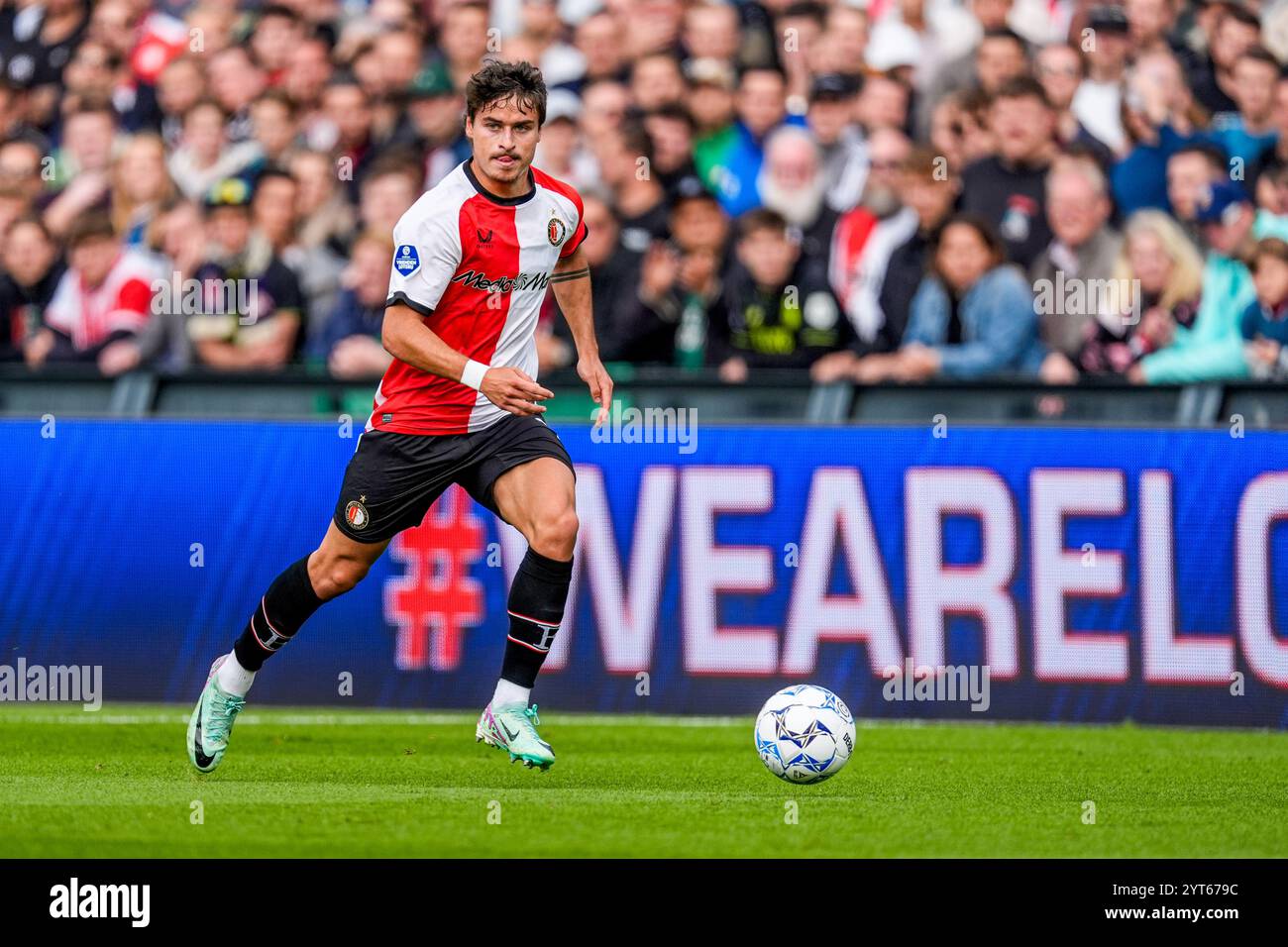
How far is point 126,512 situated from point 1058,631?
199 inches

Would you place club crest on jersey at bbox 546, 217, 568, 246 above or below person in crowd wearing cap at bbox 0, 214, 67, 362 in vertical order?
below

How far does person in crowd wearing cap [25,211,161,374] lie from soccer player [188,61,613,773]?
547cm

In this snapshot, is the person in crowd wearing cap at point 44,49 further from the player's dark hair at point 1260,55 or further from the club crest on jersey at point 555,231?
the club crest on jersey at point 555,231

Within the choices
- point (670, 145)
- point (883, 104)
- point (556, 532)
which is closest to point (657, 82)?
point (670, 145)

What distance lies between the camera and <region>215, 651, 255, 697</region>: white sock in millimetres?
8805

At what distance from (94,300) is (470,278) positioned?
6.21 meters

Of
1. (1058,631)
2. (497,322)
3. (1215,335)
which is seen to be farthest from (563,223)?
(1215,335)

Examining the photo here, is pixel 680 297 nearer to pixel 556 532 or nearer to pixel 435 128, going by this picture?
pixel 435 128

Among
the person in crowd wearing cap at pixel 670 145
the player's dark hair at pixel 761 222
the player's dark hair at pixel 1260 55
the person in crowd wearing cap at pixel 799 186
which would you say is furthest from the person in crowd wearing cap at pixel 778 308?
the player's dark hair at pixel 1260 55

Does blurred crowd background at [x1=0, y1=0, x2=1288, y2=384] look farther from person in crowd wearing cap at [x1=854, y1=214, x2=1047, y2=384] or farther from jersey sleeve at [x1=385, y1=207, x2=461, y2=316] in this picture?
jersey sleeve at [x1=385, y1=207, x2=461, y2=316]

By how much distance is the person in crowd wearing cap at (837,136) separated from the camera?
13891 mm

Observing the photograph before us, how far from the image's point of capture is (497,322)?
8.76m

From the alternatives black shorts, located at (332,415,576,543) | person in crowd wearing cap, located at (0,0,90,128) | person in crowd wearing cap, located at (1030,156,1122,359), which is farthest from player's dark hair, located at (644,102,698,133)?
black shorts, located at (332,415,576,543)
